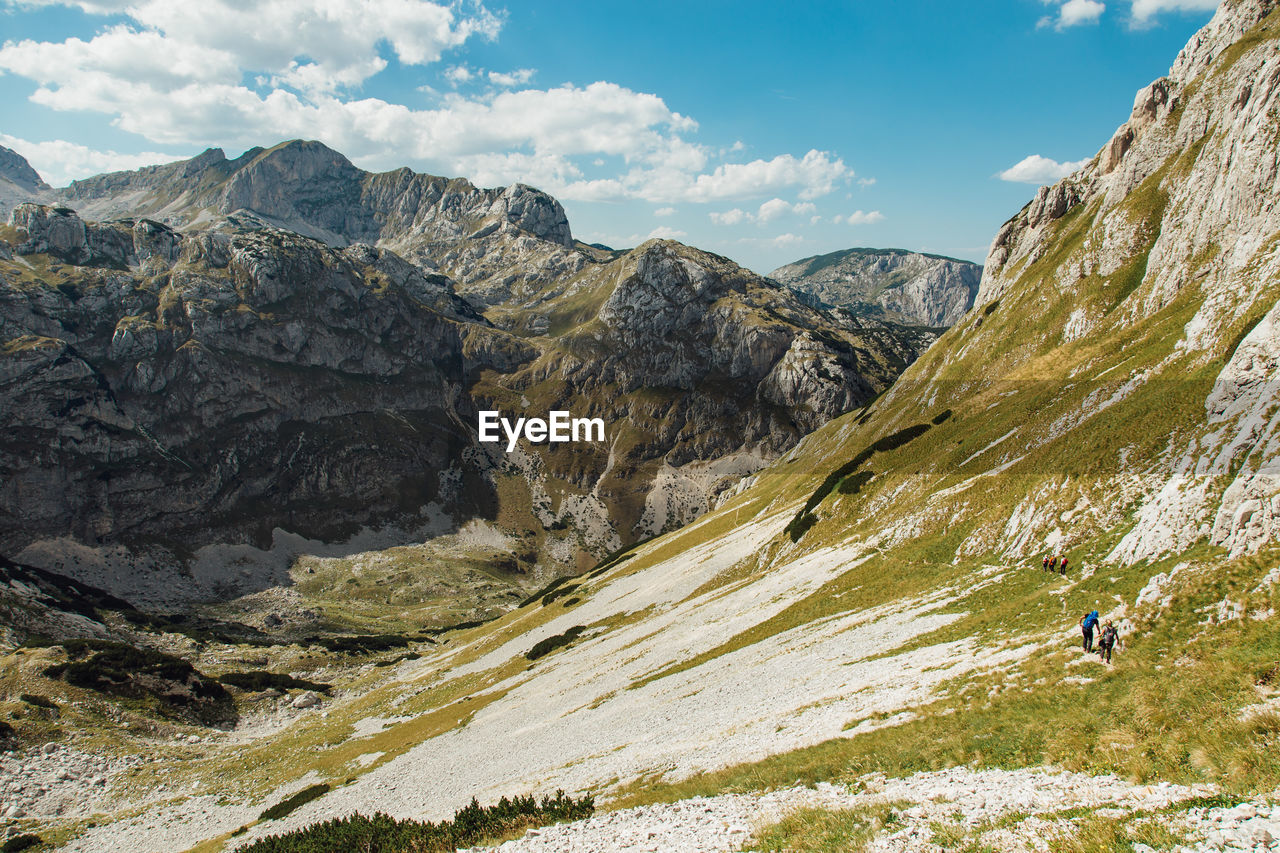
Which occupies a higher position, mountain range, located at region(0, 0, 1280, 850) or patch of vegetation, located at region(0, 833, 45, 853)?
mountain range, located at region(0, 0, 1280, 850)

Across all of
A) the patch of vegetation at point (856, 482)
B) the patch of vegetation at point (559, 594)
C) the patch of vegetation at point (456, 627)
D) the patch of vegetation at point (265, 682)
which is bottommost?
the patch of vegetation at point (456, 627)

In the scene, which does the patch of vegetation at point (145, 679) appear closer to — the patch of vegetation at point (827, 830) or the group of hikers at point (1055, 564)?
the patch of vegetation at point (827, 830)

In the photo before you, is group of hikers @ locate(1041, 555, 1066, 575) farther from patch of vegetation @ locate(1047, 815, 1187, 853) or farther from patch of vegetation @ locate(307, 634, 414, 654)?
patch of vegetation @ locate(307, 634, 414, 654)

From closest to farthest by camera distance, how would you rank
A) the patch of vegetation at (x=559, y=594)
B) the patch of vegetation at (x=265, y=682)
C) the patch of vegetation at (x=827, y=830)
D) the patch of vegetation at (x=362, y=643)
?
the patch of vegetation at (x=827, y=830), the patch of vegetation at (x=265, y=682), the patch of vegetation at (x=559, y=594), the patch of vegetation at (x=362, y=643)

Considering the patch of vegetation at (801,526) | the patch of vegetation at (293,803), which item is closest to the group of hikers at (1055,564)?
the patch of vegetation at (801,526)

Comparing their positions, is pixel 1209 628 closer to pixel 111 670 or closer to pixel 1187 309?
pixel 1187 309

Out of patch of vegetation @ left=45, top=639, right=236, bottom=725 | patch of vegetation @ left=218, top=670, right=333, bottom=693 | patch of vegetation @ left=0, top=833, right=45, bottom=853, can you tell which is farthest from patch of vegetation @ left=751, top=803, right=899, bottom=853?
patch of vegetation @ left=218, top=670, right=333, bottom=693

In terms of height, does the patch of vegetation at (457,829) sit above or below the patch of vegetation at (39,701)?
above
